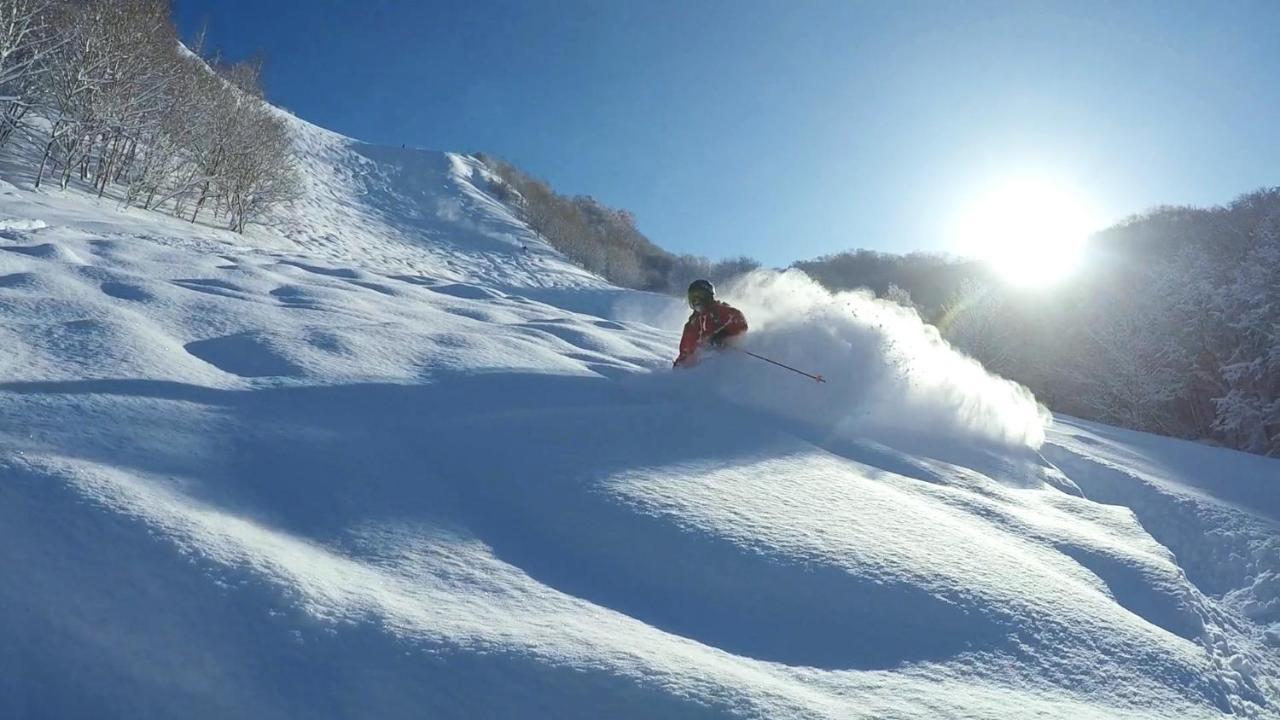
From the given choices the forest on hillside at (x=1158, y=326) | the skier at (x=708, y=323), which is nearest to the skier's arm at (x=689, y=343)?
the skier at (x=708, y=323)

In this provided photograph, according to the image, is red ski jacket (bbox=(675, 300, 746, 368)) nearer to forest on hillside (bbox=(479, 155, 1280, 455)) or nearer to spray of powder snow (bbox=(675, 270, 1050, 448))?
spray of powder snow (bbox=(675, 270, 1050, 448))

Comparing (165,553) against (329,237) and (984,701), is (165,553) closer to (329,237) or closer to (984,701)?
(984,701)

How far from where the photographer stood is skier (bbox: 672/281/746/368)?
5.79 metres

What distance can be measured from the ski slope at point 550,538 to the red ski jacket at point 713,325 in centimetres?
26

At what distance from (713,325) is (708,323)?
0.05 m

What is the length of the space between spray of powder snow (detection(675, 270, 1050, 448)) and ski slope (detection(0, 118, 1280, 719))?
0.12 feet

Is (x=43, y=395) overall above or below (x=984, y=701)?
below

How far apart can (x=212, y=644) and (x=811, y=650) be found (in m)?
1.62

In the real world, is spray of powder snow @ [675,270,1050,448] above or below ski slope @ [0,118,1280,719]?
above

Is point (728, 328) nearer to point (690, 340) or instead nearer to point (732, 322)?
point (732, 322)

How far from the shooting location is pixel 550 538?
2.53 metres

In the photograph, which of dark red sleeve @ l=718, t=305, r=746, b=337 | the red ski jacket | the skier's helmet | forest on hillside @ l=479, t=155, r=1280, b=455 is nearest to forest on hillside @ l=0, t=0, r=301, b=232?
the skier's helmet

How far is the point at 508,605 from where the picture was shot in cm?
199

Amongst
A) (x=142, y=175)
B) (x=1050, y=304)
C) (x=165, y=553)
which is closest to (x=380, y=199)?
(x=142, y=175)
